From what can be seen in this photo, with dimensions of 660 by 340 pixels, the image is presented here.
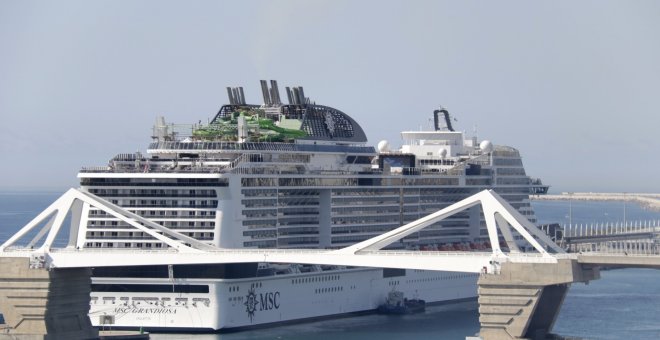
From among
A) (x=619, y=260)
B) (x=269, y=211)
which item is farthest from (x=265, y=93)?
(x=619, y=260)

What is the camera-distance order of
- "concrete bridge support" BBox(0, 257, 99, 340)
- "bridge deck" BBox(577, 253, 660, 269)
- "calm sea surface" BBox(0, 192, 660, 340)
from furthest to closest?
"calm sea surface" BBox(0, 192, 660, 340) < "concrete bridge support" BBox(0, 257, 99, 340) < "bridge deck" BBox(577, 253, 660, 269)

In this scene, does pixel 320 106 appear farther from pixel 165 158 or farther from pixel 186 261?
pixel 186 261

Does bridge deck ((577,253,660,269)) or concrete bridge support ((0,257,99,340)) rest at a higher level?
bridge deck ((577,253,660,269))

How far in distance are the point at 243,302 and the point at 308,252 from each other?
24.0 feet

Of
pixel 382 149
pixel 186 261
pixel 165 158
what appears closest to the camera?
pixel 186 261

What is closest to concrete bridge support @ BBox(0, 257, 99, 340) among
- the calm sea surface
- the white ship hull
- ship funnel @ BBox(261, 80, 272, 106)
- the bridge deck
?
the white ship hull

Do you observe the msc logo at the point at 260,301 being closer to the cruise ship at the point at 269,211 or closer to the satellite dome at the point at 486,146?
the cruise ship at the point at 269,211

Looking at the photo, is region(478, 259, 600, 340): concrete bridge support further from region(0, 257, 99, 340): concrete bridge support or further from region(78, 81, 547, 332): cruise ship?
region(0, 257, 99, 340): concrete bridge support

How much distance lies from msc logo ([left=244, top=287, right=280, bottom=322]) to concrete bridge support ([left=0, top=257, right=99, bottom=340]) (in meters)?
7.69

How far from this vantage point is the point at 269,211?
86.6 metres

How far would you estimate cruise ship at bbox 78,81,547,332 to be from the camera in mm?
80938

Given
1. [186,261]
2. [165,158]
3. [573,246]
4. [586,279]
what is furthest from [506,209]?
[573,246]

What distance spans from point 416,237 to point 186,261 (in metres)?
26.1

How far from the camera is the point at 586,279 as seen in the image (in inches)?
2815
